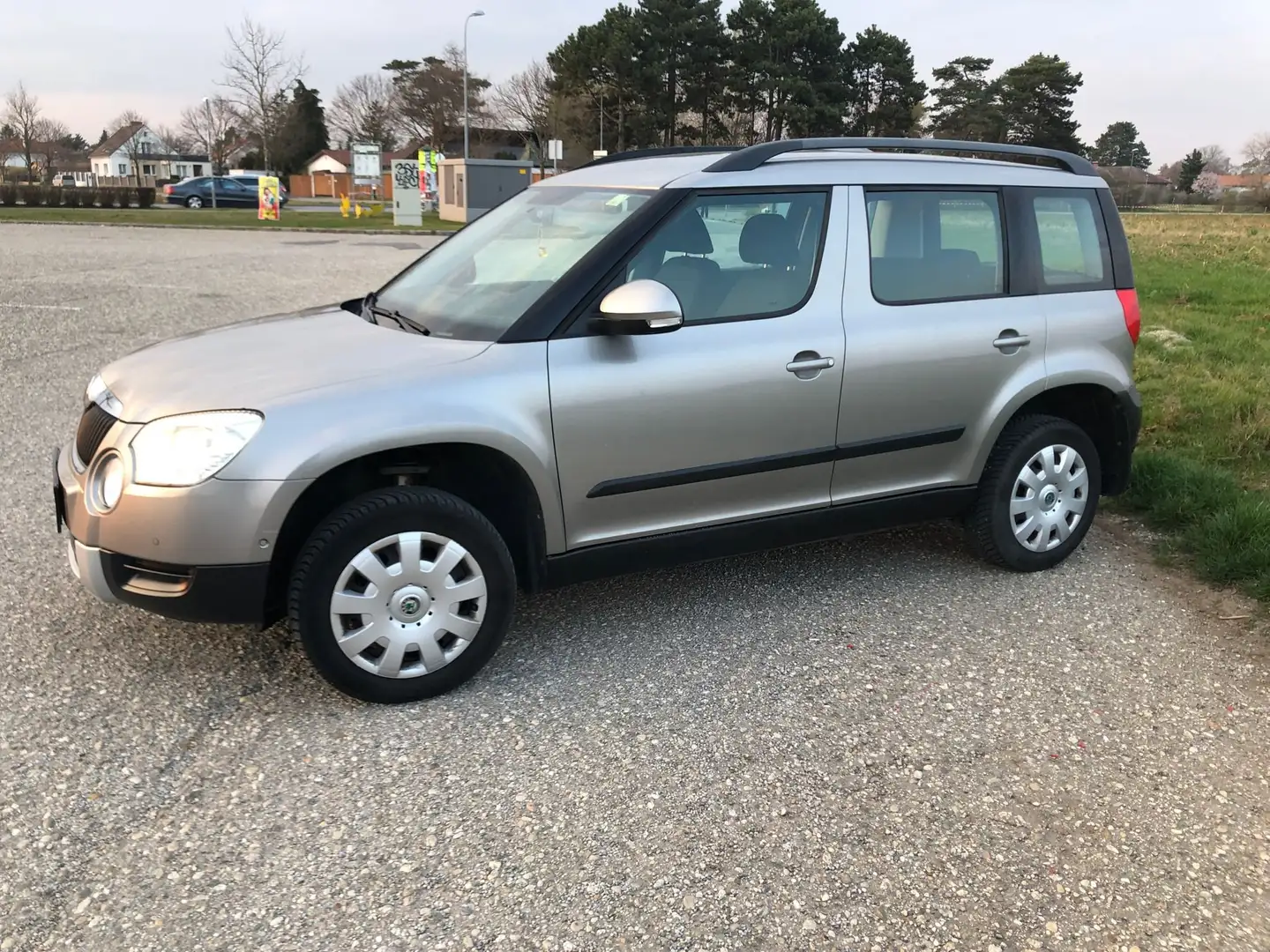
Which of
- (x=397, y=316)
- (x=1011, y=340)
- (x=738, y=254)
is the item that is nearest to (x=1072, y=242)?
(x=1011, y=340)

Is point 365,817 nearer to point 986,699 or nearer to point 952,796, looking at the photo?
point 952,796

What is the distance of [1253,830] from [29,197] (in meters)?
44.6

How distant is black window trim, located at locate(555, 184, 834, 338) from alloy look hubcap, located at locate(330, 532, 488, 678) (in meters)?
0.85

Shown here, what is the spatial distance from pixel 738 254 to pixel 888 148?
988 mm

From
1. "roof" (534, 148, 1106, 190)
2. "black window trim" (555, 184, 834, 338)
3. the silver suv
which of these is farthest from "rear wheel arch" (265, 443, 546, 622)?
"roof" (534, 148, 1106, 190)

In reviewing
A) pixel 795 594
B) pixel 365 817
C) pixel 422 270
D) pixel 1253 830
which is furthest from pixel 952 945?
pixel 422 270

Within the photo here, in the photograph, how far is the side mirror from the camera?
332cm

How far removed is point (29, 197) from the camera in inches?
1506

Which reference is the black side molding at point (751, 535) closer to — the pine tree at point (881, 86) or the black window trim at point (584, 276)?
the black window trim at point (584, 276)

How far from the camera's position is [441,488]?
346 centimetres

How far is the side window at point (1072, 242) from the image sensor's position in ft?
14.6

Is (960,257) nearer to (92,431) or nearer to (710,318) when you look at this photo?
(710,318)

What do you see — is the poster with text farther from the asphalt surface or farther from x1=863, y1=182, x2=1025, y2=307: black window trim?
x1=863, y1=182, x2=1025, y2=307: black window trim

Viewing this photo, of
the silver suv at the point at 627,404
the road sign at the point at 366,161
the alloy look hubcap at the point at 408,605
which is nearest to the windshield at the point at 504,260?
the silver suv at the point at 627,404
